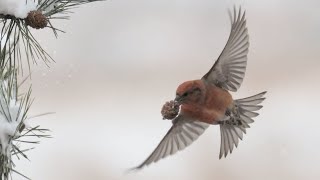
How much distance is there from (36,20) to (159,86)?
1.93 metres

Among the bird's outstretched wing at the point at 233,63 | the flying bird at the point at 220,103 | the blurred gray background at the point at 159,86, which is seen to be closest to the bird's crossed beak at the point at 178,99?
the flying bird at the point at 220,103

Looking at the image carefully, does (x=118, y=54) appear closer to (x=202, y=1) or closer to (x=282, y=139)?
(x=202, y=1)

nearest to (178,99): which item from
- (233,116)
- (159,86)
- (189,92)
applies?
(189,92)

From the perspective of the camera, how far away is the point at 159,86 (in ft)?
8.46

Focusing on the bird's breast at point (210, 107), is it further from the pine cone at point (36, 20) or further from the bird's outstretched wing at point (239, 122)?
the pine cone at point (36, 20)

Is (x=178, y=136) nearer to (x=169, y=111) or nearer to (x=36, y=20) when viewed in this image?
(x=169, y=111)

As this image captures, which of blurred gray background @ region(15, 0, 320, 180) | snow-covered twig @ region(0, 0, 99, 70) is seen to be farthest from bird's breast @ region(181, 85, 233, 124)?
blurred gray background @ region(15, 0, 320, 180)

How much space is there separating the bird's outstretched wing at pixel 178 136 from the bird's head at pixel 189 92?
0.39 feet

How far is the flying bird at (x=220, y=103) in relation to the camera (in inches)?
33.2

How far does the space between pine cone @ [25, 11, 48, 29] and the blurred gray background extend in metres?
1.33

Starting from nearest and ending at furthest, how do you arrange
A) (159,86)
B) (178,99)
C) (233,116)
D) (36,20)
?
(36,20) < (178,99) < (233,116) < (159,86)

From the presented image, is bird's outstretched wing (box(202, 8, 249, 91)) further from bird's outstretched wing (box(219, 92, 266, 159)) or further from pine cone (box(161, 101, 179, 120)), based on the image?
pine cone (box(161, 101, 179, 120))

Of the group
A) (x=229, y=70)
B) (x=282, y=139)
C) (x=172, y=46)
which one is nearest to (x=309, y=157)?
(x=282, y=139)

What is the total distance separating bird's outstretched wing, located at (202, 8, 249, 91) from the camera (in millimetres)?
893
